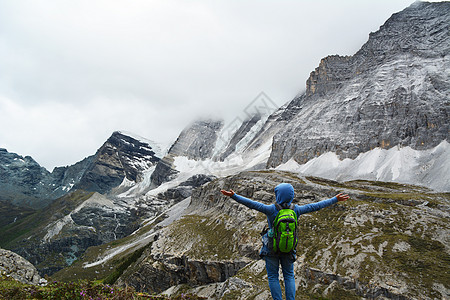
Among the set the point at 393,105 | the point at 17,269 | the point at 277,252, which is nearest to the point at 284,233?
the point at 277,252

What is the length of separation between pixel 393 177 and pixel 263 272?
11201 cm

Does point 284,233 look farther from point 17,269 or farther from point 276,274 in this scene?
point 17,269

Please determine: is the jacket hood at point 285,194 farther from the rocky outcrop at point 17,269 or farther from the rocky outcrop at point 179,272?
the rocky outcrop at point 179,272

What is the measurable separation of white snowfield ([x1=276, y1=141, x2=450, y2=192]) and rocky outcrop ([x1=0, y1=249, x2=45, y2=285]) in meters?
113

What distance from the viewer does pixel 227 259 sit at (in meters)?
48.3

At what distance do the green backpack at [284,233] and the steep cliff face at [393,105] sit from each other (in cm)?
15368

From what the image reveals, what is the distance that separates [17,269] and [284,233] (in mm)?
22600

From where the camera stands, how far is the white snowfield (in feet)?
354

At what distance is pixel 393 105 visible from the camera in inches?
6122

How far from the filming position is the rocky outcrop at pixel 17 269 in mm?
20078

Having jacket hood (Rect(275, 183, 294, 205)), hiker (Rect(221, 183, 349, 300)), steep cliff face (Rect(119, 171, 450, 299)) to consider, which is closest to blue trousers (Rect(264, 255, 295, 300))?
hiker (Rect(221, 183, 349, 300))

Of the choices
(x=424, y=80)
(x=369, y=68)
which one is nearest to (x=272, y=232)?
(x=424, y=80)

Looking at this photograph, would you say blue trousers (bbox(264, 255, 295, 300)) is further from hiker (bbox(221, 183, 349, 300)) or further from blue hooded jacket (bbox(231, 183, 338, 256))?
blue hooded jacket (bbox(231, 183, 338, 256))

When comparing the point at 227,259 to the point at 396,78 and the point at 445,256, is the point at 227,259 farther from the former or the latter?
the point at 396,78
